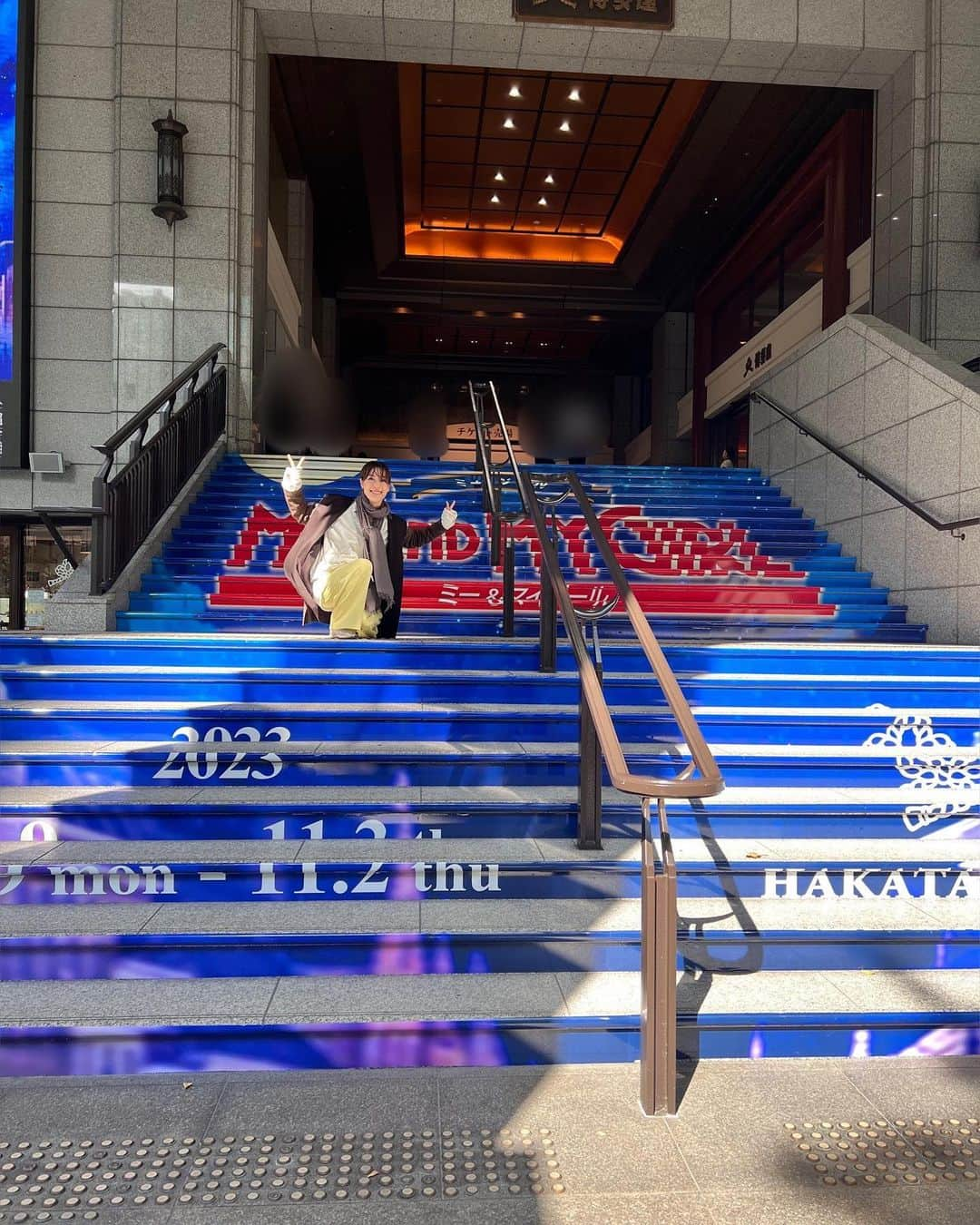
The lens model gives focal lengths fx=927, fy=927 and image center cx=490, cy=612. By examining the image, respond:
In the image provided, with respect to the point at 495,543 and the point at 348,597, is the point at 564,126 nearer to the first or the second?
the point at 495,543

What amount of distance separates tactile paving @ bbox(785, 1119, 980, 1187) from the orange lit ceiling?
1217 cm

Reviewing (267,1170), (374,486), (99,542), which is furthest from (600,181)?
(267,1170)

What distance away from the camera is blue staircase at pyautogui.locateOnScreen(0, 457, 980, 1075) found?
9.05 feet

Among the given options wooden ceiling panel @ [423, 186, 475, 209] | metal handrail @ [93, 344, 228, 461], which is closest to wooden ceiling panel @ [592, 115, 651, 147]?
wooden ceiling panel @ [423, 186, 475, 209]

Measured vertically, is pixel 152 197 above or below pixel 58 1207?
above

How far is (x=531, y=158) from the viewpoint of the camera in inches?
563

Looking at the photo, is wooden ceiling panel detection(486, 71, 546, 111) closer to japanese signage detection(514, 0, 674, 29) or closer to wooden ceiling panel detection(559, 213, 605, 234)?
japanese signage detection(514, 0, 674, 29)

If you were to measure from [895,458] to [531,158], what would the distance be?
9.37 meters

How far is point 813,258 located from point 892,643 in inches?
336

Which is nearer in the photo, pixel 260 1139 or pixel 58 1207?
pixel 58 1207

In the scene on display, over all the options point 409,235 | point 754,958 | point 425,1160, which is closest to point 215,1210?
point 425,1160

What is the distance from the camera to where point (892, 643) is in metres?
6.42

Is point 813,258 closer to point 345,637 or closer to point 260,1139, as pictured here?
point 345,637

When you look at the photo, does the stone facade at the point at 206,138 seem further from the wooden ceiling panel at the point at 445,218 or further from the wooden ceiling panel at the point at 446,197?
the wooden ceiling panel at the point at 445,218
